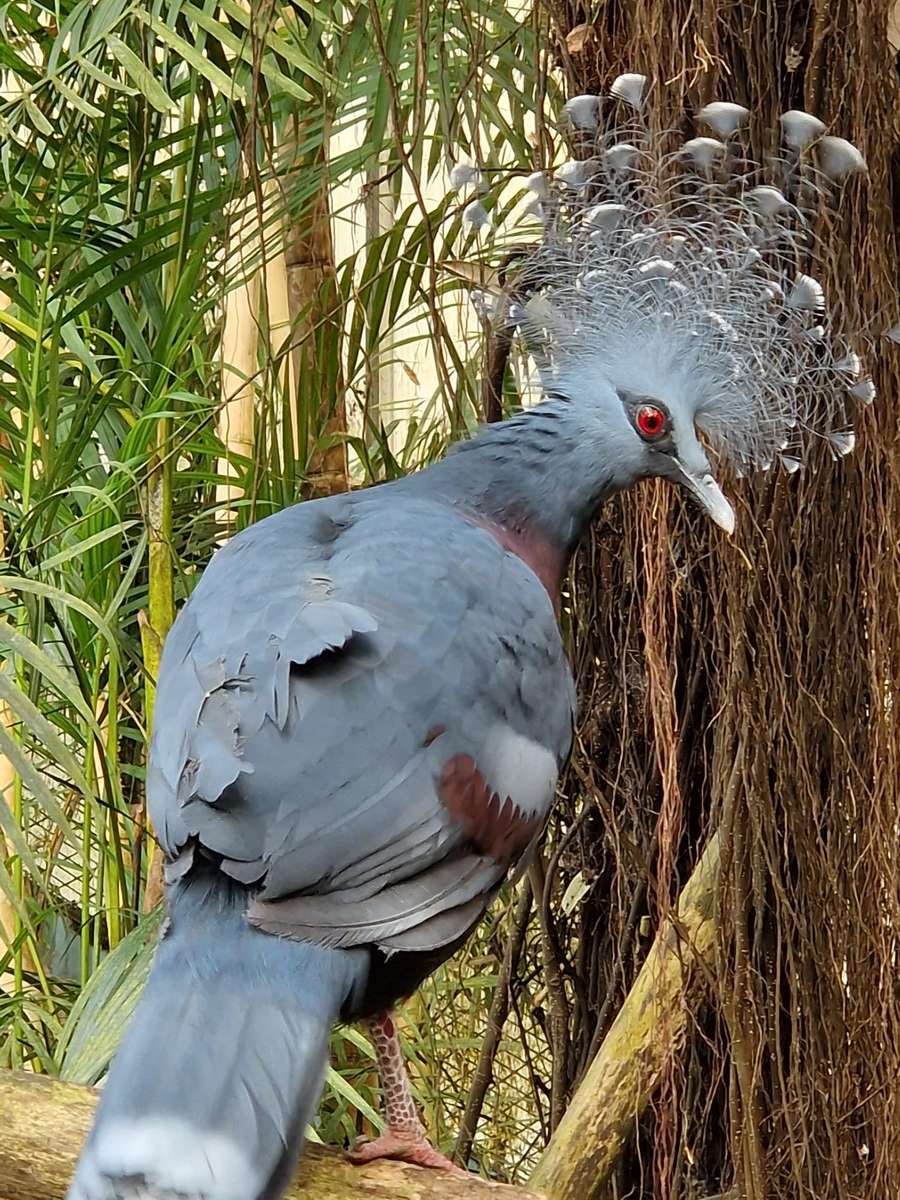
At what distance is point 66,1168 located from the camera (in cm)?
110

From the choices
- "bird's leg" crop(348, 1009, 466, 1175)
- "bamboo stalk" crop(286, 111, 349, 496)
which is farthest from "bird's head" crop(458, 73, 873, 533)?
"bird's leg" crop(348, 1009, 466, 1175)

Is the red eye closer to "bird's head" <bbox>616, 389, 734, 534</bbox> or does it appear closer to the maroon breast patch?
"bird's head" <bbox>616, 389, 734, 534</bbox>

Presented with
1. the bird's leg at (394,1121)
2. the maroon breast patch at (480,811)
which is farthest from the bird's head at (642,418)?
the bird's leg at (394,1121)

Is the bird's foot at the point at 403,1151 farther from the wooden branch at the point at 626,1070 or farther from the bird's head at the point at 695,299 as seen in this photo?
the bird's head at the point at 695,299

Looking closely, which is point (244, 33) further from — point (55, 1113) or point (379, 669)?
point (55, 1113)

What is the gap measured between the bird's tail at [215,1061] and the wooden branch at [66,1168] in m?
0.22

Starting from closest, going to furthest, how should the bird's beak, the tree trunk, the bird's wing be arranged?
the bird's wing
the bird's beak
the tree trunk

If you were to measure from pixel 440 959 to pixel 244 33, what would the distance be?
1.12 m

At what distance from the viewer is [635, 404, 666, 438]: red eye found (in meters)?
1.33

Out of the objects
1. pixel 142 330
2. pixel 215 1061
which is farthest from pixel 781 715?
pixel 142 330

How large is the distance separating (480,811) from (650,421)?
43 cm

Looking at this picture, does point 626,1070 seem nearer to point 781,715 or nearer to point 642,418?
point 781,715

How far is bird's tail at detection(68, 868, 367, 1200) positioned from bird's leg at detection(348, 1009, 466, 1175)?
0.65 feet

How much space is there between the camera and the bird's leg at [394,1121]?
116 cm
